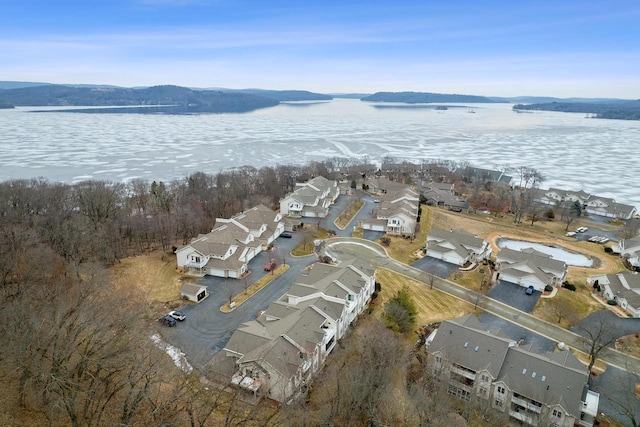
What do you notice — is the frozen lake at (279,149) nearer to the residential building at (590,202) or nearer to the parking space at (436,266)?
the residential building at (590,202)

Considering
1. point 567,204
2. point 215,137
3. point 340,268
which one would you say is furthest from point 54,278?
point 215,137

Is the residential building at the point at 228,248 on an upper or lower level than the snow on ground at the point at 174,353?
upper

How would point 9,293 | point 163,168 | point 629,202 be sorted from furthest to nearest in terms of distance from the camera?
point 163,168, point 629,202, point 9,293

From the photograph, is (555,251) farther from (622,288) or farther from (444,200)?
(444,200)

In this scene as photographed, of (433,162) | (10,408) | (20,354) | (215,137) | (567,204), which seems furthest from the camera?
(215,137)

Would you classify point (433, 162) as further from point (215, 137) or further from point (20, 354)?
point (20, 354)

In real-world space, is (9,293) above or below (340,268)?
above

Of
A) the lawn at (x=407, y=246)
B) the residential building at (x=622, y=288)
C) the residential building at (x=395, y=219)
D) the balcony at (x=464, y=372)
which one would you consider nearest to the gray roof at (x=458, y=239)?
the lawn at (x=407, y=246)

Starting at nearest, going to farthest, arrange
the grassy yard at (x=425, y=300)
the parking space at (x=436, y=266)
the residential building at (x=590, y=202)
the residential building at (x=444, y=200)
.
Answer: the grassy yard at (x=425, y=300) < the parking space at (x=436, y=266) < the residential building at (x=444, y=200) < the residential building at (x=590, y=202)
